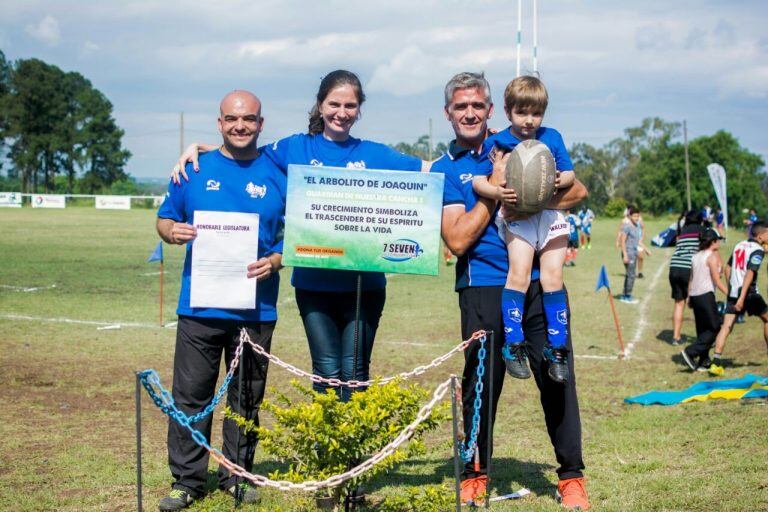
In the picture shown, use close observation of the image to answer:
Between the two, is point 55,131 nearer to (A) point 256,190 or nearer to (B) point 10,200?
(B) point 10,200

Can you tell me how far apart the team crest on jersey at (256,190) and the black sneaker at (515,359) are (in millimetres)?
1825

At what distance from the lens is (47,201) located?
73688mm

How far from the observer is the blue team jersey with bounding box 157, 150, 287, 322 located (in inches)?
225

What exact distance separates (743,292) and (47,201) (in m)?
69.9

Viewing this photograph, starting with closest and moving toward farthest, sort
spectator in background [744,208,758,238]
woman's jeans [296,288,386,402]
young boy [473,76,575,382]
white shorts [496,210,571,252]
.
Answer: young boy [473,76,575,382] < white shorts [496,210,571,252] < woman's jeans [296,288,386,402] < spectator in background [744,208,758,238]

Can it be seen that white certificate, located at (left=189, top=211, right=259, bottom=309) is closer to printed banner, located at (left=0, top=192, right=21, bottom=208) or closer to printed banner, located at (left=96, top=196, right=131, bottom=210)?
printed banner, located at (left=0, top=192, right=21, bottom=208)

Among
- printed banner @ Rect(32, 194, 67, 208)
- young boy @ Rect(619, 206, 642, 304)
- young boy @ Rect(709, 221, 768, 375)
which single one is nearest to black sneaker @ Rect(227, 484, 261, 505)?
young boy @ Rect(709, 221, 768, 375)

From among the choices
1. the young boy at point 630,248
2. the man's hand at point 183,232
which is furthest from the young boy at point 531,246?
the young boy at point 630,248

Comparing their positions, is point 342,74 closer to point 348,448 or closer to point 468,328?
point 468,328

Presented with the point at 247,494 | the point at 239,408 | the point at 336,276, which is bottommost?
the point at 247,494

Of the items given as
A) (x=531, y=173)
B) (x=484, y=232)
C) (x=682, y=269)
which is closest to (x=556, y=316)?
(x=484, y=232)

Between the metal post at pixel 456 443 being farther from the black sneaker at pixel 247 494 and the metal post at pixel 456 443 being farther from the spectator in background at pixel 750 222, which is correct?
the spectator in background at pixel 750 222

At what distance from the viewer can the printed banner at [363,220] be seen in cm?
525

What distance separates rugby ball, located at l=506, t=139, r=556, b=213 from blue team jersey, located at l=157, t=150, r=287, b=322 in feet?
5.17
